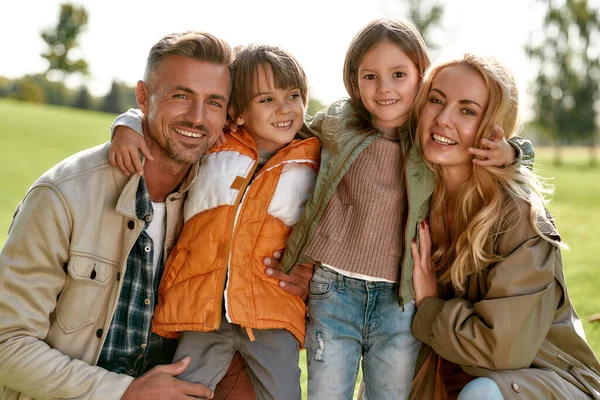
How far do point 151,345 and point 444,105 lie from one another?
2.07 metres

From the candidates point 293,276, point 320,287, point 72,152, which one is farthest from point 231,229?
point 72,152

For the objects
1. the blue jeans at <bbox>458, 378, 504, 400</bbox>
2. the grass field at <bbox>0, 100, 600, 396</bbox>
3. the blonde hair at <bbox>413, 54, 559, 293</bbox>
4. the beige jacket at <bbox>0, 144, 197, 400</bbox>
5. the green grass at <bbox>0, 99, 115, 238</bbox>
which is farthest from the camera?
the green grass at <bbox>0, 99, 115, 238</bbox>

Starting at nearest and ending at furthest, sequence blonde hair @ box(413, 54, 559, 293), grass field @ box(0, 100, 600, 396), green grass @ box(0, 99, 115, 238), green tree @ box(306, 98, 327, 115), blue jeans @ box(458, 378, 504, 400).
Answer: blue jeans @ box(458, 378, 504, 400) < blonde hair @ box(413, 54, 559, 293) < green tree @ box(306, 98, 327, 115) < grass field @ box(0, 100, 600, 396) < green grass @ box(0, 99, 115, 238)

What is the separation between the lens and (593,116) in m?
41.6

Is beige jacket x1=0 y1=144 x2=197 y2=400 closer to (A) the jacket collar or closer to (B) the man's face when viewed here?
(A) the jacket collar

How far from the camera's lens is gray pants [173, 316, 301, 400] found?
323cm

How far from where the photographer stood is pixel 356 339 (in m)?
3.34

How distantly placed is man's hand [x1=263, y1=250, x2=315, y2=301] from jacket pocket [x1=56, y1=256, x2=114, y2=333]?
2.91 ft

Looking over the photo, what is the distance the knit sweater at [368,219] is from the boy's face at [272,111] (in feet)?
1.36

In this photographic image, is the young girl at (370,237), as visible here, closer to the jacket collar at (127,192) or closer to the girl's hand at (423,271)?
the girl's hand at (423,271)

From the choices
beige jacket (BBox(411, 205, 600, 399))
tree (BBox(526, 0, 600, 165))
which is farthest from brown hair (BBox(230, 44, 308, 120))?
tree (BBox(526, 0, 600, 165))

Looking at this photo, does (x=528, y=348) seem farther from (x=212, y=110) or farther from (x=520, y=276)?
(x=212, y=110)

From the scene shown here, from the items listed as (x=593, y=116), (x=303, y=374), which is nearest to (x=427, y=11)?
(x=593, y=116)

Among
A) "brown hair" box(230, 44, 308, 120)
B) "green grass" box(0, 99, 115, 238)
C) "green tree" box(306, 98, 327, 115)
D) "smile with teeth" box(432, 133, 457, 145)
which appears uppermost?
"brown hair" box(230, 44, 308, 120)
